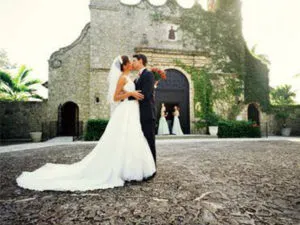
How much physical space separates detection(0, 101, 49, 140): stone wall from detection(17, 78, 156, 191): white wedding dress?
39.3 ft

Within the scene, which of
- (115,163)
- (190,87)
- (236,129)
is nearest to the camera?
(115,163)

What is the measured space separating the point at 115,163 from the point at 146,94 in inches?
47.2

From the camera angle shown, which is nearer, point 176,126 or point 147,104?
point 147,104

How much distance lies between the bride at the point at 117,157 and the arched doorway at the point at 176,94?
1080 cm

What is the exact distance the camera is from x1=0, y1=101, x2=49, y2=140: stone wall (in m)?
13.5

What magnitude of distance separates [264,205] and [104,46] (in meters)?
13.6

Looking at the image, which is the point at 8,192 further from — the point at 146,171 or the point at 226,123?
the point at 226,123

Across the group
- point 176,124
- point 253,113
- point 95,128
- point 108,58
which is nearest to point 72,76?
point 108,58

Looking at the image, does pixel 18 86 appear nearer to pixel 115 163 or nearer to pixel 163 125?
pixel 163 125

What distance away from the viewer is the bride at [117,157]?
9.29 feet

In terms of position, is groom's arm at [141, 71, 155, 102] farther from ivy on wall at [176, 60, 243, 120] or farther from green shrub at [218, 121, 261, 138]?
ivy on wall at [176, 60, 243, 120]

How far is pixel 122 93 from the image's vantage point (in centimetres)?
325

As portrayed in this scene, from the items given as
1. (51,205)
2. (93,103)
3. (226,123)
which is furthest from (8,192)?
(226,123)

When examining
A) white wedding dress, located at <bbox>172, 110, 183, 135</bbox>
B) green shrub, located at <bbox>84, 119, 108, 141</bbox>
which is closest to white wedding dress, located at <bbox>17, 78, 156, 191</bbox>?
green shrub, located at <bbox>84, 119, 108, 141</bbox>
